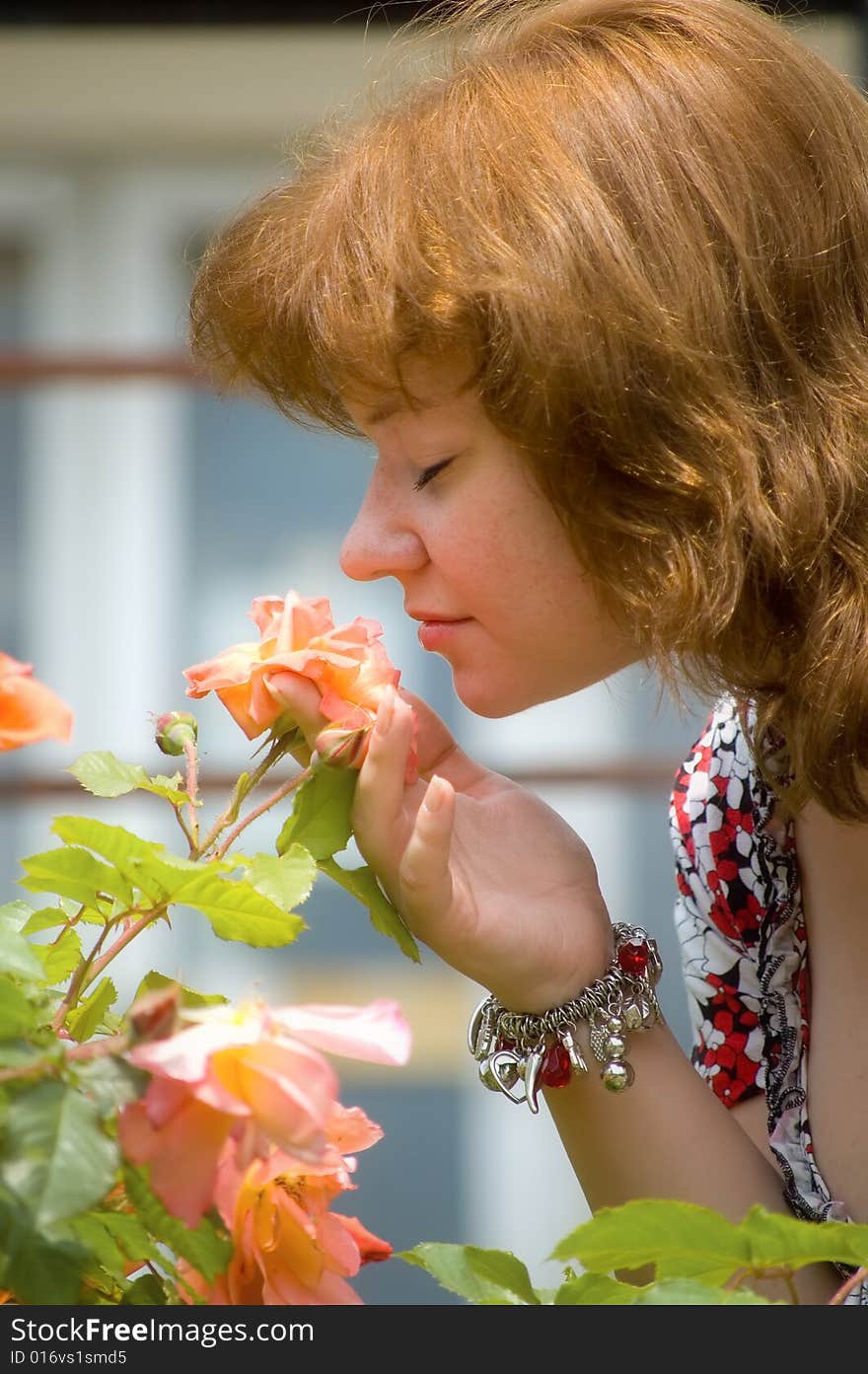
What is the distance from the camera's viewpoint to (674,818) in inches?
46.6

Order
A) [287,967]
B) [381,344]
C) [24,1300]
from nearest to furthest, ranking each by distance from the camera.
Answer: [24,1300], [381,344], [287,967]

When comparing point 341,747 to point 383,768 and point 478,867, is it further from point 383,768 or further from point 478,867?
point 478,867

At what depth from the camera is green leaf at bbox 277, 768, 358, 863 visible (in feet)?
2.16

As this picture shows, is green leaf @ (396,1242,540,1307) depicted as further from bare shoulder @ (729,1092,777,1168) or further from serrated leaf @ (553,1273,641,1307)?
bare shoulder @ (729,1092,777,1168)

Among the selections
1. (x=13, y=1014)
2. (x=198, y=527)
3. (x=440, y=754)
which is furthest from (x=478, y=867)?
(x=198, y=527)

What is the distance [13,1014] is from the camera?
0.46m

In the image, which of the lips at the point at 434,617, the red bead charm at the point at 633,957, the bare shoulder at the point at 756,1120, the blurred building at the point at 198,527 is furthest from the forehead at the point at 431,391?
the blurred building at the point at 198,527

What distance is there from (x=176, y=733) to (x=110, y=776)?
0.05 m

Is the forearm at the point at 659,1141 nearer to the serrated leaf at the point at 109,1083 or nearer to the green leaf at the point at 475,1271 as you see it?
the green leaf at the point at 475,1271

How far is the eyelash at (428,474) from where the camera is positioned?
0.85 m

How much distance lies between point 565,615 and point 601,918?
0.18 meters

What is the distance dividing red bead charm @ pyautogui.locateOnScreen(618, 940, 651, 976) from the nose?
0.26 meters
